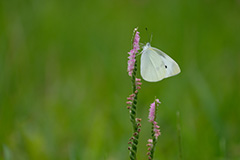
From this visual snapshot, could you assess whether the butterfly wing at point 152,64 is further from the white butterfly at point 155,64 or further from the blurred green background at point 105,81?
the blurred green background at point 105,81

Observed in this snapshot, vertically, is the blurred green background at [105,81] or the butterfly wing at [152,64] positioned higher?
the blurred green background at [105,81]

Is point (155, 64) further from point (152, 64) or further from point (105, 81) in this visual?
point (105, 81)

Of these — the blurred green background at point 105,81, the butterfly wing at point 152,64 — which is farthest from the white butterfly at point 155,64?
the blurred green background at point 105,81

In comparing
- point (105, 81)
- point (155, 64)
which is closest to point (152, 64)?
point (155, 64)

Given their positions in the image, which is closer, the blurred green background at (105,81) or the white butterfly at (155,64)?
the white butterfly at (155,64)

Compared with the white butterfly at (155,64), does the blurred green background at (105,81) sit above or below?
above

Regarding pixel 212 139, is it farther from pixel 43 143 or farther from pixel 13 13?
pixel 13 13
